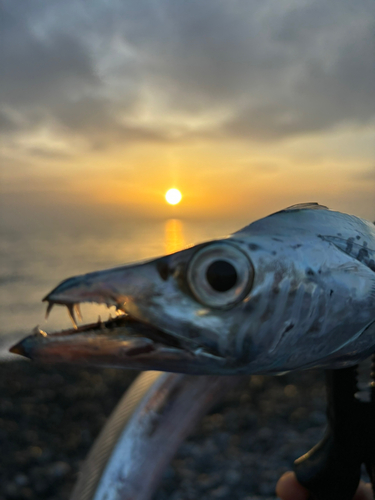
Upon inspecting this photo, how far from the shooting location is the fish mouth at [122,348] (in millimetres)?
829

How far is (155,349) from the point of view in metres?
0.86

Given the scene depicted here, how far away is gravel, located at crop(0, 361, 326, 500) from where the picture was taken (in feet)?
12.4

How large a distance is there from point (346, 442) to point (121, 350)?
821mm

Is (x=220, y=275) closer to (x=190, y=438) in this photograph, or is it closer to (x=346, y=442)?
(x=346, y=442)

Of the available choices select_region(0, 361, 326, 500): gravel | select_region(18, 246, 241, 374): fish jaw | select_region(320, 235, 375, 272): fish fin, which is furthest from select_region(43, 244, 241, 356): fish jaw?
select_region(0, 361, 326, 500): gravel

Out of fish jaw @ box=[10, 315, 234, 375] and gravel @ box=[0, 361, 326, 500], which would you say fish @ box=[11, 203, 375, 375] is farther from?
gravel @ box=[0, 361, 326, 500]

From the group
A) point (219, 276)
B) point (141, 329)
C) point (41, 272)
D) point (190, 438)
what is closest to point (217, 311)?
point (219, 276)

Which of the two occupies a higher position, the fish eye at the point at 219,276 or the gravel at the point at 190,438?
the fish eye at the point at 219,276

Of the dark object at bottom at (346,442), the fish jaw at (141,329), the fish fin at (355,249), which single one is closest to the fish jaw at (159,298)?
the fish jaw at (141,329)

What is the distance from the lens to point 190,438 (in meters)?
4.52

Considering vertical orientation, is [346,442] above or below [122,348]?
below

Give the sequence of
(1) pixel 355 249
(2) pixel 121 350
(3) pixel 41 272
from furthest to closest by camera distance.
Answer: (3) pixel 41 272
(1) pixel 355 249
(2) pixel 121 350

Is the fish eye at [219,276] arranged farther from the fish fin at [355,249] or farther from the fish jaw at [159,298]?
the fish fin at [355,249]

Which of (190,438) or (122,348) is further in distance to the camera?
(190,438)
